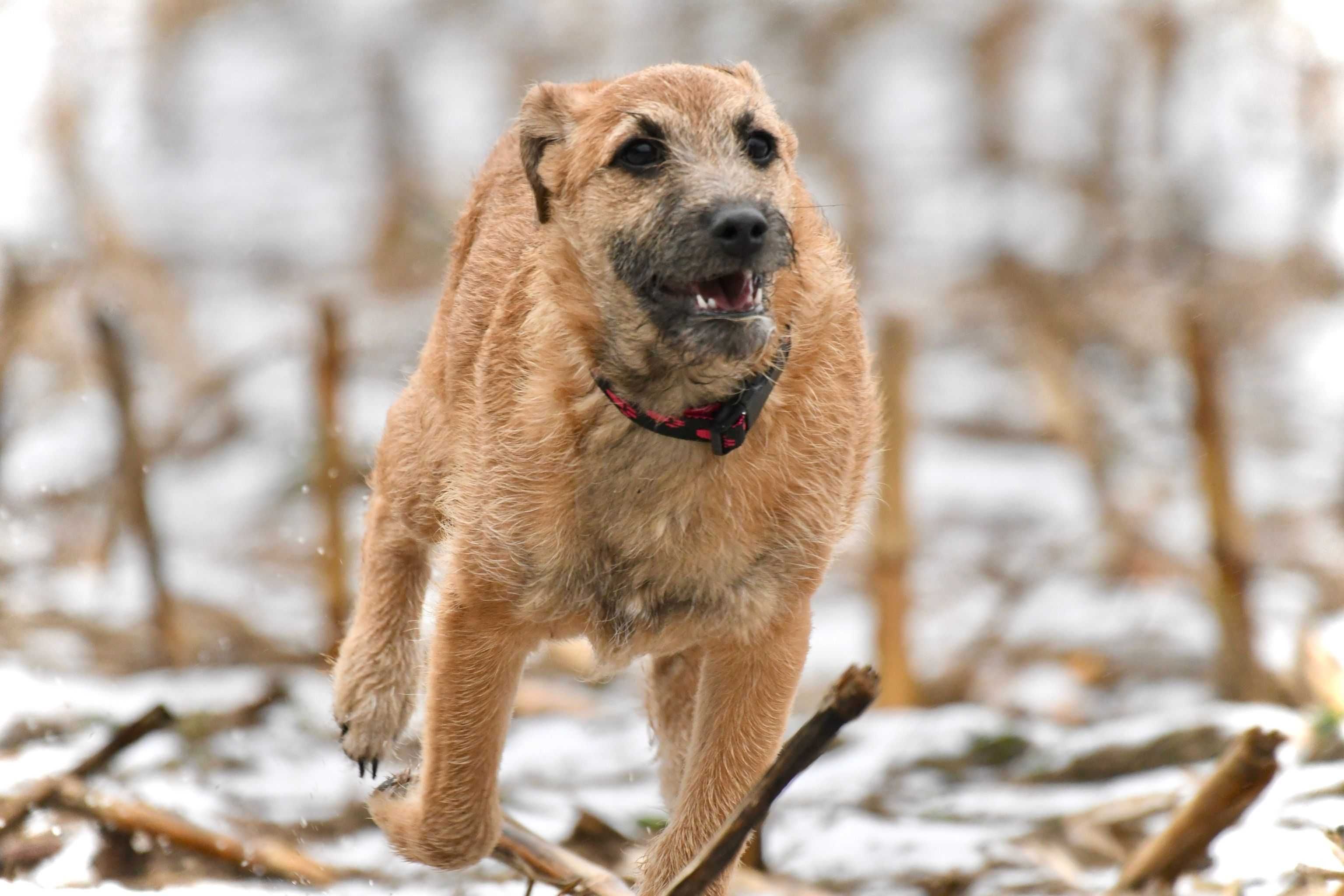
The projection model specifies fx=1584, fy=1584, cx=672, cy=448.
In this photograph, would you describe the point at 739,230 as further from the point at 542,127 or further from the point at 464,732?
the point at 464,732

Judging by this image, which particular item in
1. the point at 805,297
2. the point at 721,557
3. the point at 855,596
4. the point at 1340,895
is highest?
the point at 805,297

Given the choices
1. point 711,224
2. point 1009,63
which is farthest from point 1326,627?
point 1009,63

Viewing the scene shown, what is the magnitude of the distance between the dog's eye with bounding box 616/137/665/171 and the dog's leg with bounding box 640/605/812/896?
4.20 ft

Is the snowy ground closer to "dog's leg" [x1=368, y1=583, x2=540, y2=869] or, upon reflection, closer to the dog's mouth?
"dog's leg" [x1=368, y1=583, x2=540, y2=869]

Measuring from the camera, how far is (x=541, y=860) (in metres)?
5.09

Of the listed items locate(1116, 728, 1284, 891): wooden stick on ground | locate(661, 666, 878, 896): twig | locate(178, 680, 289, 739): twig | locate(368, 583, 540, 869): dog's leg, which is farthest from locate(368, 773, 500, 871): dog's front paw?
locate(178, 680, 289, 739): twig

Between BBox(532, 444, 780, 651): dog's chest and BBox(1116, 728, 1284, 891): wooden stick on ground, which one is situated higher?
BBox(532, 444, 780, 651): dog's chest

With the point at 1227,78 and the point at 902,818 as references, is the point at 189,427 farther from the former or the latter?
the point at 1227,78

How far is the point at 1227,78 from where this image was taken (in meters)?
14.6

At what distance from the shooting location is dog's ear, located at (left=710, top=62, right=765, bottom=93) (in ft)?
13.8

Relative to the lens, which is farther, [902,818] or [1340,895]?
[902,818]

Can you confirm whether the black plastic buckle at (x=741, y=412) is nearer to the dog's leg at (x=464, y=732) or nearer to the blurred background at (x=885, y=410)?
the dog's leg at (x=464, y=732)

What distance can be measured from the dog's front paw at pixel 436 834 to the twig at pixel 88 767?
1598 millimetres

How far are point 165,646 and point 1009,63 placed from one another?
35.4 ft
